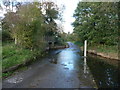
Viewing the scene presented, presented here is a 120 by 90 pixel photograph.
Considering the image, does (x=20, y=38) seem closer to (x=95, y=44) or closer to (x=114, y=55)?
(x=114, y=55)

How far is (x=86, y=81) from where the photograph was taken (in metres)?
4.15

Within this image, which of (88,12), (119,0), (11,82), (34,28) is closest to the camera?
(11,82)

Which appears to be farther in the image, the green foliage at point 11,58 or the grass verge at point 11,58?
the green foliage at point 11,58

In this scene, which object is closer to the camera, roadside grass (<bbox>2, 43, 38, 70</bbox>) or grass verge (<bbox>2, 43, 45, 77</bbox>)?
grass verge (<bbox>2, 43, 45, 77</bbox>)

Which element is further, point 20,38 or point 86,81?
point 20,38

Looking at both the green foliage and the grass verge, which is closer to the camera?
the grass verge

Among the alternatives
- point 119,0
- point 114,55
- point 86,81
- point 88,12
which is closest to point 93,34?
point 88,12

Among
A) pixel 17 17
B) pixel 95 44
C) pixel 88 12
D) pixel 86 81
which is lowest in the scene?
pixel 86 81

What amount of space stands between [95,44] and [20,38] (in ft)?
30.4

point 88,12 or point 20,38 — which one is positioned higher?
point 88,12

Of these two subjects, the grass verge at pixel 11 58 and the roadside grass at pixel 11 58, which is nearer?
the grass verge at pixel 11 58

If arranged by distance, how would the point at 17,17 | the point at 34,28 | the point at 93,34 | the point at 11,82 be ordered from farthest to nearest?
1. the point at 93,34
2. the point at 34,28
3. the point at 17,17
4. the point at 11,82

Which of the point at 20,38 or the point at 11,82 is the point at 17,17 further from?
the point at 11,82

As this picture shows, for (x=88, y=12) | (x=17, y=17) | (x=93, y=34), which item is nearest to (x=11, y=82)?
(x=17, y=17)
